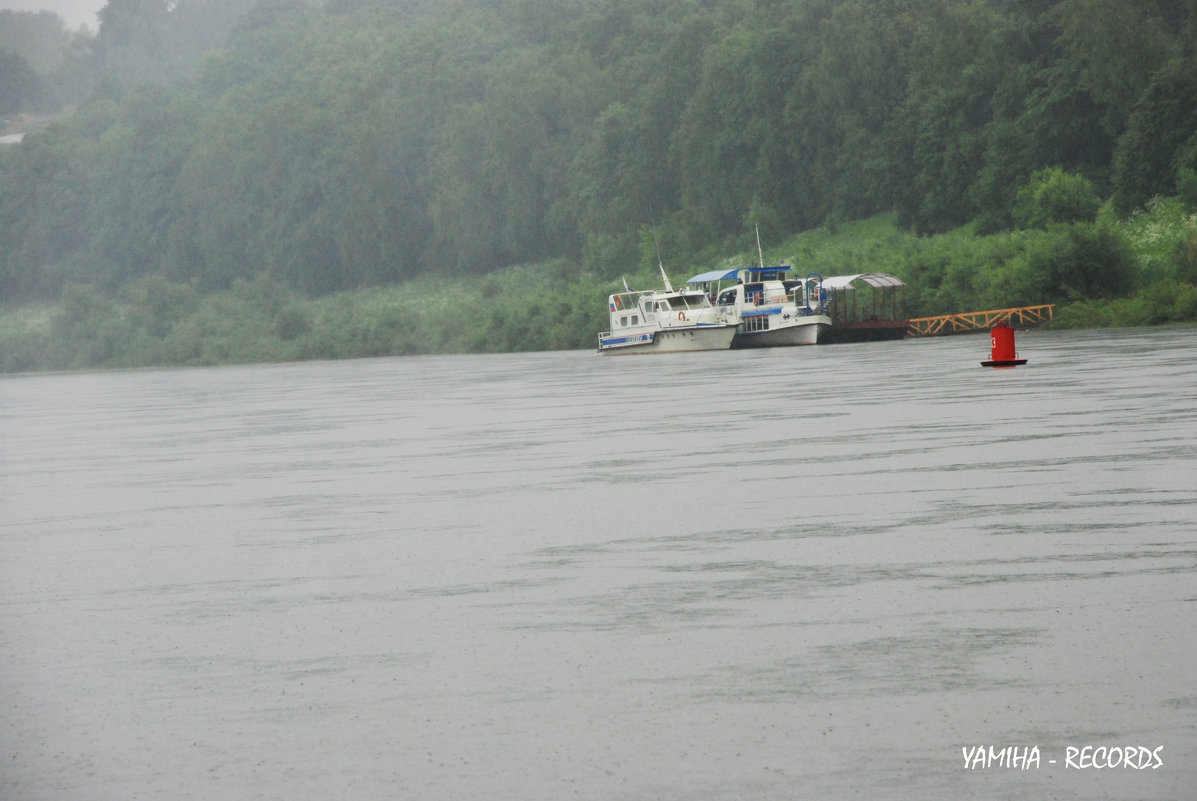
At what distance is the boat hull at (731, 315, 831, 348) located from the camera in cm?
7450

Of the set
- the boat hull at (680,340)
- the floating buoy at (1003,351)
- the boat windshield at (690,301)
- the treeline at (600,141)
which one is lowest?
the boat hull at (680,340)

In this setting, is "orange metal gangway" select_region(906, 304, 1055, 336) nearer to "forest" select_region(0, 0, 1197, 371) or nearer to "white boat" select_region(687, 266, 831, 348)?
"forest" select_region(0, 0, 1197, 371)

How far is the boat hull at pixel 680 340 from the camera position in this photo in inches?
3027

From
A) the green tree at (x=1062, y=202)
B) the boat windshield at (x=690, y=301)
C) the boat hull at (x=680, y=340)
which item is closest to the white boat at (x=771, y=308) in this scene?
the boat windshield at (x=690, y=301)

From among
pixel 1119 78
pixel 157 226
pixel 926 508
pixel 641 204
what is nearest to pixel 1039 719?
pixel 926 508

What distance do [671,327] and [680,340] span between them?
1.48m

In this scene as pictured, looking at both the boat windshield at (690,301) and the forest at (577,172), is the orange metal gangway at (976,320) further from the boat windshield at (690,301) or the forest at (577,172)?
the boat windshield at (690,301)

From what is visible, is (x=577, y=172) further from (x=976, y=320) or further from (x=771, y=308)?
(x=976, y=320)

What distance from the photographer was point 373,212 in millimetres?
151875

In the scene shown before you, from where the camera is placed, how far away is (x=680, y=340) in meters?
78.1

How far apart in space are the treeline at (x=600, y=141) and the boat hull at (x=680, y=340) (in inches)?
629

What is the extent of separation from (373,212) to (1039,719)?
14824 cm

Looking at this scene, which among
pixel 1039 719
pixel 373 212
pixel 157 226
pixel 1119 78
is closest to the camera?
pixel 1039 719

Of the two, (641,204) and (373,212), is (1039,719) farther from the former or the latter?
(373,212)
